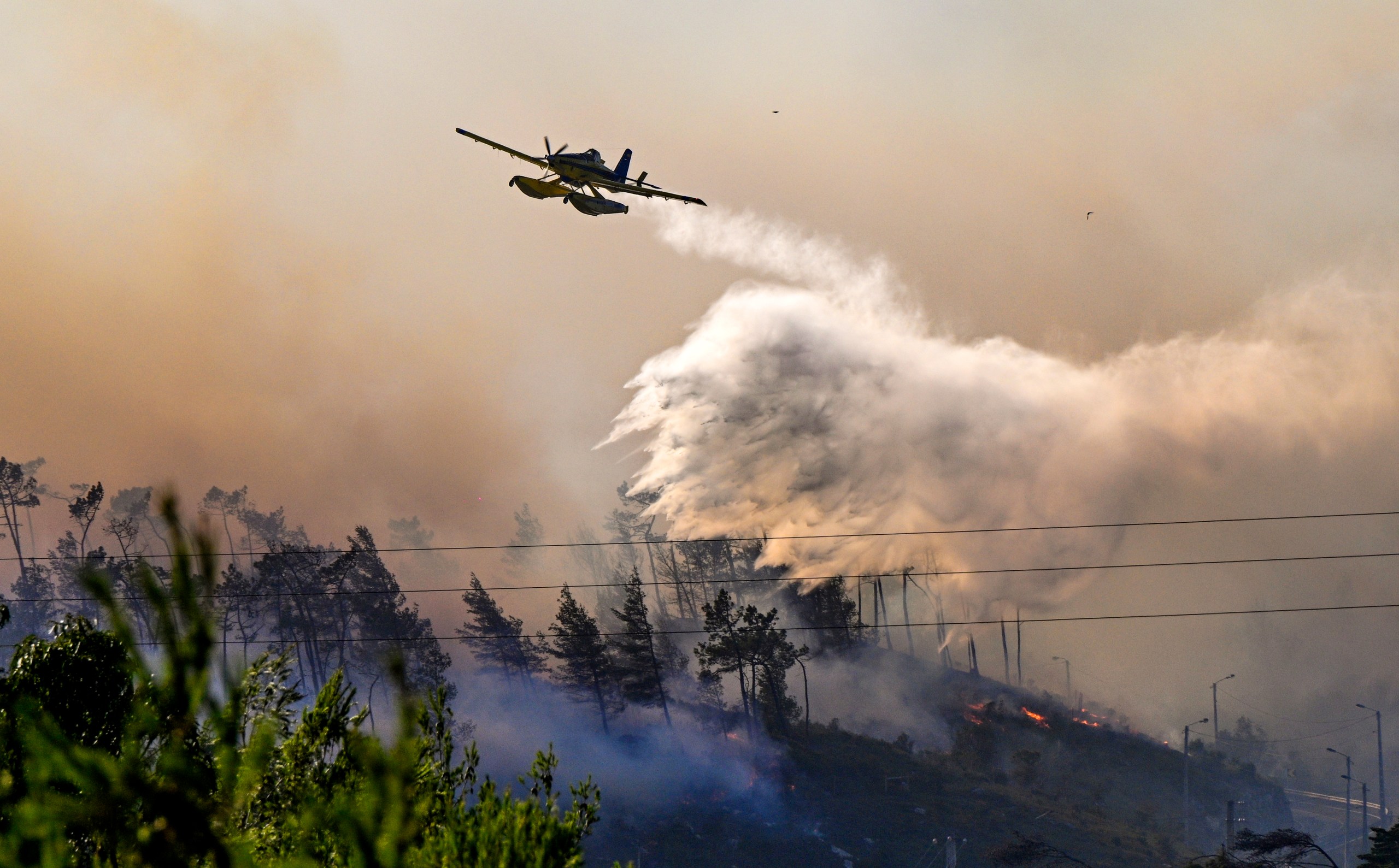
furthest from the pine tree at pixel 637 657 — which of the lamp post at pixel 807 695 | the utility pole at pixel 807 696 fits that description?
the utility pole at pixel 807 696

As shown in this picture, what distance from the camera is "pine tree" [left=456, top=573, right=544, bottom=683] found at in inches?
5645

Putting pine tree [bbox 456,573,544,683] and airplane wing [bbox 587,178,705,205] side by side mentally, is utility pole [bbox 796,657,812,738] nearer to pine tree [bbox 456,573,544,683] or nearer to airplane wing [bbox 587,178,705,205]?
pine tree [bbox 456,573,544,683]

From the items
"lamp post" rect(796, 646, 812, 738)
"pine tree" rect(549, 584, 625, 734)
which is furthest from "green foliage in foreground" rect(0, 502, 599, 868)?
"lamp post" rect(796, 646, 812, 738)

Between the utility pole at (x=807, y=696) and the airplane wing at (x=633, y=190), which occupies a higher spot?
the airplane wing at (x=633, y=190)

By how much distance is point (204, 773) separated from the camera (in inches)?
818

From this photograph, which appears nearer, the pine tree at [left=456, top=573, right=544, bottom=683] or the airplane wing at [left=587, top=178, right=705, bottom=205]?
the airplane wing at [left=587, top=178, right=705, bottom=205]

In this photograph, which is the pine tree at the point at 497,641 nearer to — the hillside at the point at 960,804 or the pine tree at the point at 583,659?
the pine tree at the point at 583,659

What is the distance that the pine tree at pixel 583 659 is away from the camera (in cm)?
13450

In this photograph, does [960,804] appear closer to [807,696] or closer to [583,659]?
[807,696]

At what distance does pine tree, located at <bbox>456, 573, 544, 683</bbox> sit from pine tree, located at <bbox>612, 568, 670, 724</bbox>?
13109mm

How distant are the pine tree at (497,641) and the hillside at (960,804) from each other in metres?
27.4

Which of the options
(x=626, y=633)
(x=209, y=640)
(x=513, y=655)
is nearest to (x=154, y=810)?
(x=209, y=640)

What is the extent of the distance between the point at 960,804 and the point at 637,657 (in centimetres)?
5735

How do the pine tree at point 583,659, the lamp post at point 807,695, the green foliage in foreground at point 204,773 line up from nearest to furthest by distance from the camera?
the green foliage in foreground at point 204,773, the pine tree at point 583,659, the lamp post at point 807,695
